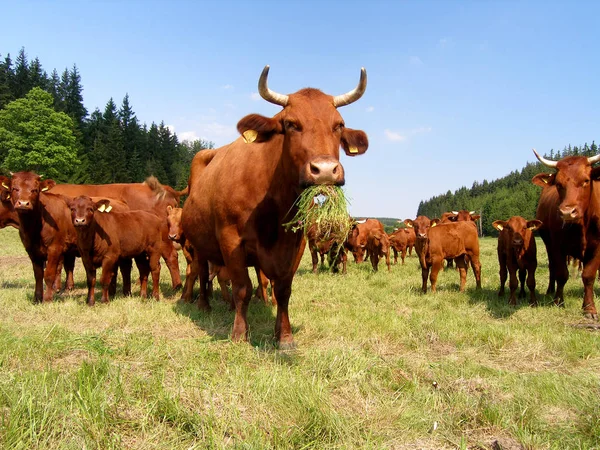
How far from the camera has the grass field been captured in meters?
2.46

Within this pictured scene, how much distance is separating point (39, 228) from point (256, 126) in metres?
6.00

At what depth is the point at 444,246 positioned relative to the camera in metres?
10.5

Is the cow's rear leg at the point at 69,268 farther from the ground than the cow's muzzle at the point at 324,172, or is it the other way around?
the cow's muzzle at the point at 324,172

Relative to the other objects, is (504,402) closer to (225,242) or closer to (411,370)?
(411,370)

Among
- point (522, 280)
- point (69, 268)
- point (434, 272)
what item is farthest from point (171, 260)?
point (522, 280)

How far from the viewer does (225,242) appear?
488 centimetres

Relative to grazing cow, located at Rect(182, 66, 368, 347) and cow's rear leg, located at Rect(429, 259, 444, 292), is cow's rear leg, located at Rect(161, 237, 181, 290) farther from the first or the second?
cow's rear leg, located at Rect(429, 259, 444, 292)

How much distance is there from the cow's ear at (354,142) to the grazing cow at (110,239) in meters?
5.33

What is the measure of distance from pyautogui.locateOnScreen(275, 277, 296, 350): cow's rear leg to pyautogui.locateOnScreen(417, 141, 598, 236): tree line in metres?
64.1

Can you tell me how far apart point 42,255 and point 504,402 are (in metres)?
8.25

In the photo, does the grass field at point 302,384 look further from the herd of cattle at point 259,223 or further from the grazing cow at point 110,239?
the grazing cow at point 110,239

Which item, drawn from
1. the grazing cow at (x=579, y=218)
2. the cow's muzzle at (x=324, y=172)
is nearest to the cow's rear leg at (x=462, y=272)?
the grazing cow at (x=579, y=218)

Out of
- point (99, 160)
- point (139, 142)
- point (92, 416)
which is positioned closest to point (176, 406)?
point (92, 416)

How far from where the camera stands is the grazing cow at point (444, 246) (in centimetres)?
1012
